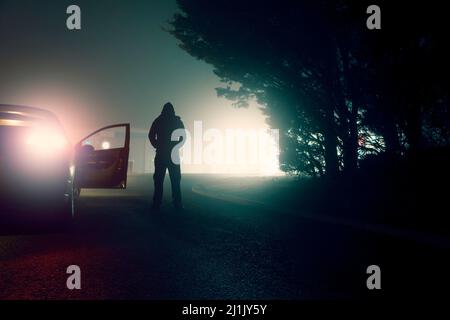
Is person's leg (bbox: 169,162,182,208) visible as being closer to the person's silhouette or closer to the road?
the person's silhouette

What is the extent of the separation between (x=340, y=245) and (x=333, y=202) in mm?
4939

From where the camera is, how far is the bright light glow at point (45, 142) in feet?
21.5

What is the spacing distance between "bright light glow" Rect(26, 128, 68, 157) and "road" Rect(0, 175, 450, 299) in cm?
124

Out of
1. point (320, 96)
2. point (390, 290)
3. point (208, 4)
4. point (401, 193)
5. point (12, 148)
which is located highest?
point (208, 4)

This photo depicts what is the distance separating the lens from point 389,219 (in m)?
9.09

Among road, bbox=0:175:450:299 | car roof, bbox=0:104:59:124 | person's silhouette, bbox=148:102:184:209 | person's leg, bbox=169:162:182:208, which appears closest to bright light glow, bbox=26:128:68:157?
car roof, bbox=0:104:59:124

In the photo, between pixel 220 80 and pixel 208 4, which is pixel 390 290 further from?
pixel 220 80

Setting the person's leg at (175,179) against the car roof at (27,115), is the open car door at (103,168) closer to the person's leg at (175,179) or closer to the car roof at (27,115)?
the car roof at (27,115)

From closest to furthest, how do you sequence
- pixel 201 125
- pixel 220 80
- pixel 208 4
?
pixel 208 4 → pixel 220 80 → pixel 201 125

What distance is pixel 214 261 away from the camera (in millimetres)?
5793

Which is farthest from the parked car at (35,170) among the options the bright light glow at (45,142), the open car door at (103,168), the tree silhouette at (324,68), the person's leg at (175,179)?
the tree silhouette at (324,68)

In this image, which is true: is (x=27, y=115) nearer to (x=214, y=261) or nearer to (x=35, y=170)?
(x=35, y=170)

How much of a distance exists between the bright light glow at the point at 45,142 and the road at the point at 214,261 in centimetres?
124

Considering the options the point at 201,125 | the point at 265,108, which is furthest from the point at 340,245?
the point at 201,125
